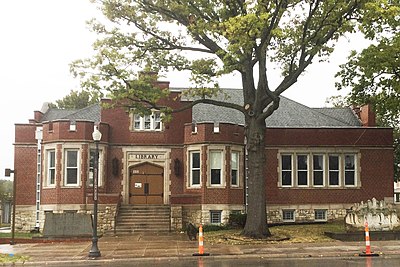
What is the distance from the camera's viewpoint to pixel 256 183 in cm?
2369

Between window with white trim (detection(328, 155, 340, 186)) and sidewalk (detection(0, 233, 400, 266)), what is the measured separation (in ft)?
33.8

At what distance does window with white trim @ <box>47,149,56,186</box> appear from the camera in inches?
1191

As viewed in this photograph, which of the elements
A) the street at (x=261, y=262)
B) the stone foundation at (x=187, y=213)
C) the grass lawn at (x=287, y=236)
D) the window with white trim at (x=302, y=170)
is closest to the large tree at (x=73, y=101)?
the stone foundation at (x=187, y=213)

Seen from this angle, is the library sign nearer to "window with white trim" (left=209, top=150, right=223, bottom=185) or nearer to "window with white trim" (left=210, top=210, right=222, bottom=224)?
"window with white trim" (left=209, top=150, right=223, bottom=185)

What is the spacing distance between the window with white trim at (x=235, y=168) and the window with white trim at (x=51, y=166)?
975 cm

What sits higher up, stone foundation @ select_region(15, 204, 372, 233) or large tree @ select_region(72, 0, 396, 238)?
large tree @ select_region(72, 0, 396, 238)

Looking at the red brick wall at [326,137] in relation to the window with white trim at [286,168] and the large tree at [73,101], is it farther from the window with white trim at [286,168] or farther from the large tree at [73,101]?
the large tree at [73,101]

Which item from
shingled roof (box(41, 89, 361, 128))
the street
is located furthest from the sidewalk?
shingled roof (box(41, 89, 361, 128))

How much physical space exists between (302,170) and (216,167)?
5379mm

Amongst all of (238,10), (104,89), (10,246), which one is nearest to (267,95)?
(238,10)

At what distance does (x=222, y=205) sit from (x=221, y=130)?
4069 millimetres

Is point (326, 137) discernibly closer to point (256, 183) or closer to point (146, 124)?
point (256, 183)

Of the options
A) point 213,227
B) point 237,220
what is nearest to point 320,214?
point 237,220

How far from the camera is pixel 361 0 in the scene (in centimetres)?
2106
